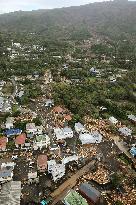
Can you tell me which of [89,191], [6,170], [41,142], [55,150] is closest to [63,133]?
[55,150]

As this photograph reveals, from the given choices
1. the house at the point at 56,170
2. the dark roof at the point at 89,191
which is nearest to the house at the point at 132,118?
the house at the point at 56,170

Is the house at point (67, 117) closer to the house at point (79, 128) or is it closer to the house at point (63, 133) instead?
the house at point (79, 128)

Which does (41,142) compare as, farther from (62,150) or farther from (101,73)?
(101,73)

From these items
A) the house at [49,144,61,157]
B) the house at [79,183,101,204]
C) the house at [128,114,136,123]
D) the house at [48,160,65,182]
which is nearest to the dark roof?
the house at [79,183,101,204]

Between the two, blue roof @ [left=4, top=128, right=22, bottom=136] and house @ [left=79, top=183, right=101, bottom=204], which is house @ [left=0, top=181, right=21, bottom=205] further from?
blue roof @ [left=4, top=128, right=22, bottom=136]

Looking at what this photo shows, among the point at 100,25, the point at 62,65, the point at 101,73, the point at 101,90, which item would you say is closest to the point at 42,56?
the point at 62,65

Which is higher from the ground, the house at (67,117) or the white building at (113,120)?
the house at (67,117)

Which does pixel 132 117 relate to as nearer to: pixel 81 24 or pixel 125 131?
pixel 125 131
